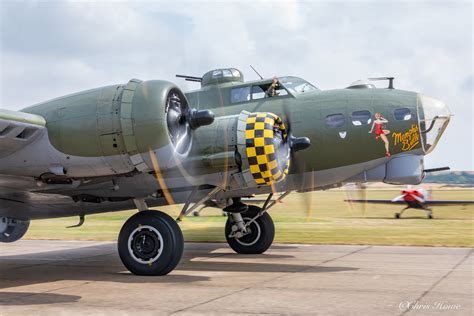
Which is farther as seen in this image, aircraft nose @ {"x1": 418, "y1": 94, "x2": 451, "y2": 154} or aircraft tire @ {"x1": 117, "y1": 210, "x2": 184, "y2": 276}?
aircraft nose @ {"x1": 418, "y1": 94, "x2": 451, "y2": 154}

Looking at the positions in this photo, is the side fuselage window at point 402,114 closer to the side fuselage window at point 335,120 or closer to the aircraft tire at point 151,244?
the side fuselage window at point 335,120

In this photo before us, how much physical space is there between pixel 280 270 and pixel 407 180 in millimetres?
3608

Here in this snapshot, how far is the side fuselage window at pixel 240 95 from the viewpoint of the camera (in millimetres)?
14820

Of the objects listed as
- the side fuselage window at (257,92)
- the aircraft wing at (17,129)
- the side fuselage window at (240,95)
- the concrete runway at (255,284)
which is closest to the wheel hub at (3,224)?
the concrete runway at (255,284)

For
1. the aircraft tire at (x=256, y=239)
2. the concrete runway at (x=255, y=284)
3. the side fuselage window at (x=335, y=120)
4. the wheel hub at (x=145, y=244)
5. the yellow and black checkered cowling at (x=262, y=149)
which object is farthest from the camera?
the aircraft tire at (x=256, y=239)

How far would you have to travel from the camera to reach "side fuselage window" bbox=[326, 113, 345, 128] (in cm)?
1331

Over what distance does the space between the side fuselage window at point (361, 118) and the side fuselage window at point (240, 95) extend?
115 inches

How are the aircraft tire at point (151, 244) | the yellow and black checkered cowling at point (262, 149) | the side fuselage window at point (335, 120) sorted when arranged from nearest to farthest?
the aircraft tire at point (151, 244) → the yellow and black checkered cowling at point (262, 149) → the side fuselage window at point (335, 120)

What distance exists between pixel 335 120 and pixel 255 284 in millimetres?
4873

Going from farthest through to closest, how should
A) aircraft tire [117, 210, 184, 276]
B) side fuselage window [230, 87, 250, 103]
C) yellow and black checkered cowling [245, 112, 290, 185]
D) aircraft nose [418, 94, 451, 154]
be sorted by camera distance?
1. side fuselage window [230, 87, 250, 103]
2. aircraft nose [418, 94, 451, 154]
3. yellow and black checkered cowling [245, 112, 290, 185]
4. aircraft tire [117, 210, 184, 276]

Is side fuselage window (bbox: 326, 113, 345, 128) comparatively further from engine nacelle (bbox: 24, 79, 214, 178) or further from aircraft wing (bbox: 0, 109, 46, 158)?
aircraft wing (bbox: 0, 109, 46, 158)

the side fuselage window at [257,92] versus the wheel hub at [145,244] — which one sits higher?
the side fuselage window at [257,92]

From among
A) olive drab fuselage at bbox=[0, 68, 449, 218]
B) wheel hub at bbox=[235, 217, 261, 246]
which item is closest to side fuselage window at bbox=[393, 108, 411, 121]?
olive drab fuselage at bbox=[0, 68, 449, 218]

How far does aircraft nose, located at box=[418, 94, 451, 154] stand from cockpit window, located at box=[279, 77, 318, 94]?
9.49ft
